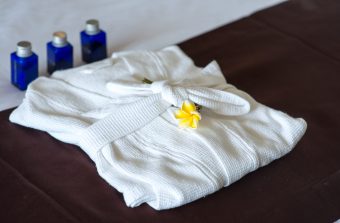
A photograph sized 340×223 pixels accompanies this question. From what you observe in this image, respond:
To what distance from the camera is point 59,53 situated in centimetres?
164

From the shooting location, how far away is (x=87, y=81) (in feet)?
4.91

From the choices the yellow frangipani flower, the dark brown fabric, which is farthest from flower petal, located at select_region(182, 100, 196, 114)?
the dark brown fabric

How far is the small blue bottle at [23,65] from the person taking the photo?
5.16 ft

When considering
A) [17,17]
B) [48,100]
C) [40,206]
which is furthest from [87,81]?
[17,17]

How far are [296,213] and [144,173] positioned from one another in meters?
0.29

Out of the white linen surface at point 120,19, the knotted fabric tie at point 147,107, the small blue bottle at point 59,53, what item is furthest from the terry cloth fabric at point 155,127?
the white linen surface at point 120,19

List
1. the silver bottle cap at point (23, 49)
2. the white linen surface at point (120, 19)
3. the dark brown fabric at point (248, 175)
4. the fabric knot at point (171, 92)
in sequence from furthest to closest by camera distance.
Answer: the white linen surface at point (120, 19) → the silver bottle cap at point (23, 49) → the fabric knot at point (171, 92) → the dark brown fabric at point (248, 175)

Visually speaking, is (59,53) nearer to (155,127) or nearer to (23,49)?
(23,49)

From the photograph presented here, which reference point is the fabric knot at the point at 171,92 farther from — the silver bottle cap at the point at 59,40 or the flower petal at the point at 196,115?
the silver bottle cap at the point at 59,40

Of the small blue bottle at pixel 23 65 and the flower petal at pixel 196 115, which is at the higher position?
the flower petal at pixel 196 115

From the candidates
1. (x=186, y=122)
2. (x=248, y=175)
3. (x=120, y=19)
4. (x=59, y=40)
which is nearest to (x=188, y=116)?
(x=186, y=122)

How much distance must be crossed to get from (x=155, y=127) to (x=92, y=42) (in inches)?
16.3

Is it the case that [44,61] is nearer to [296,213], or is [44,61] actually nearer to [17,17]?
[17,17]

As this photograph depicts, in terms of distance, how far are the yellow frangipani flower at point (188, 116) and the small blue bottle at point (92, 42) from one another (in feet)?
1.37
